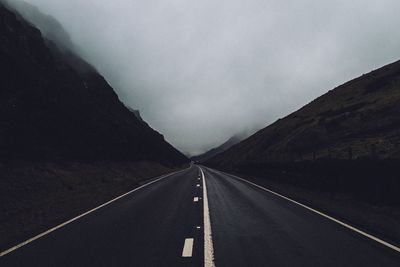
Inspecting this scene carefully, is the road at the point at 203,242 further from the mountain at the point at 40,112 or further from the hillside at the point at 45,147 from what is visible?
the mountain at the point at 40,112

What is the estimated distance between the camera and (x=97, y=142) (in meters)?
48.9

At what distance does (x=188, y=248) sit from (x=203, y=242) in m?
0.70

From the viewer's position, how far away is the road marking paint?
7.95 metres

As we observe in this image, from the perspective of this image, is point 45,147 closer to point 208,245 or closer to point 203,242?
point 203,242

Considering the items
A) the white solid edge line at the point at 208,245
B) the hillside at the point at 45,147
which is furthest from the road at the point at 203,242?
the hillside at the point at 45,147

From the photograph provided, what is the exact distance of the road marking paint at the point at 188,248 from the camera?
7954 millimetres

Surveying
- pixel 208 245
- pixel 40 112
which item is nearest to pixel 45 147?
pixel 40 112

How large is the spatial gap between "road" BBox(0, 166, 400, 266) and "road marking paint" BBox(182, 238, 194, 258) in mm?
20

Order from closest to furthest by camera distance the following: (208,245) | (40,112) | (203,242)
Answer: (208,245), (203,242), (40,112)

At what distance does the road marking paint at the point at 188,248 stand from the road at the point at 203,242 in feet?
0.07

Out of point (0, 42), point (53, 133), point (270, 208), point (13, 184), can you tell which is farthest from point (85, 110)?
→ point (270, 208)

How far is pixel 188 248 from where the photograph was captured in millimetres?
8531

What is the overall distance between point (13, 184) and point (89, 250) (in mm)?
14216

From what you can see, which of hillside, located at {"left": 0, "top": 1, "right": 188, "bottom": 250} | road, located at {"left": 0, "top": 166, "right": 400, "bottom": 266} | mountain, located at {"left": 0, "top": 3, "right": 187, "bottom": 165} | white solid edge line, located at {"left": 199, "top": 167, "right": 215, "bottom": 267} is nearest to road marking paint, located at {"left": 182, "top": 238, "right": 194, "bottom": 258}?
road, located at {"left": 0, "top": 166, "right": 400, "bottom": 266}
